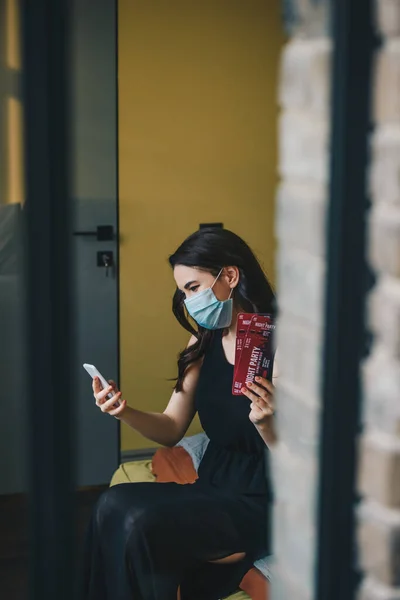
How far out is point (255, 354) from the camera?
211 cm

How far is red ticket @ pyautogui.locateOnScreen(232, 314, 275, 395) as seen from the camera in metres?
2.10

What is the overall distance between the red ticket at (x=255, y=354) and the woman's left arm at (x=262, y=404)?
0.08 feet

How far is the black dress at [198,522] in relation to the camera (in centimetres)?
213

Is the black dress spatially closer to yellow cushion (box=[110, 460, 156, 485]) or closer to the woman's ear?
the woman's ear

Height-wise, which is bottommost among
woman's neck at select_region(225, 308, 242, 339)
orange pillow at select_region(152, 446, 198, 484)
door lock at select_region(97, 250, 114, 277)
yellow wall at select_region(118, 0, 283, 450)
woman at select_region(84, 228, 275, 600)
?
orange pillow at select_region(152, 446, 198, 484)

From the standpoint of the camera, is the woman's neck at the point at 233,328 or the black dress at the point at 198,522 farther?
the woman's neck at the point at 233,328

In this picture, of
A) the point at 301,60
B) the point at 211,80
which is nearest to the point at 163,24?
the point at 211,80

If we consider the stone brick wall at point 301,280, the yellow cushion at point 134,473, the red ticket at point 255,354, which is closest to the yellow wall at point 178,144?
the yellow cushion at point 134,473

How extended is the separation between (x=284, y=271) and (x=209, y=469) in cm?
123

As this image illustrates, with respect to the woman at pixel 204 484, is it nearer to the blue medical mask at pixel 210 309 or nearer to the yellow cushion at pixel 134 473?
the blue medical mask at pixel 210 309

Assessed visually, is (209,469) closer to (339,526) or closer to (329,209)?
(339,526)

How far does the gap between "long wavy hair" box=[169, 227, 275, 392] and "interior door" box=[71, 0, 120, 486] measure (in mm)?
1033

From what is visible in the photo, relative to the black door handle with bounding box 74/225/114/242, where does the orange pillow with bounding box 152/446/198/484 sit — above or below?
below

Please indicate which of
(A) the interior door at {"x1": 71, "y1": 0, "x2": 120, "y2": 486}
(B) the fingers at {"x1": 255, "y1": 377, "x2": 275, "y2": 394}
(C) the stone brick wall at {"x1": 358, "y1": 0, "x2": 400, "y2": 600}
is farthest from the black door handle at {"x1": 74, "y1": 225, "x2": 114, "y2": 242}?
(C) the stone brick wall at {"x1": 358, "y1": 0, "x2": 400, "y2": 600}
